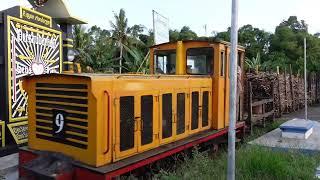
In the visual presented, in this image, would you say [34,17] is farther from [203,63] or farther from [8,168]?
[203,63]

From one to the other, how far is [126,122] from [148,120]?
598 millimetres

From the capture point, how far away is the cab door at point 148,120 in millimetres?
5621

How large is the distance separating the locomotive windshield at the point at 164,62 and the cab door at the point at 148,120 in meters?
2.27

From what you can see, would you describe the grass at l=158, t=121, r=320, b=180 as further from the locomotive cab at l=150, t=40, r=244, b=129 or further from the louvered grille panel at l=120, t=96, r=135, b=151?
the locomotive cab at l=150, t=40, r=244, b=129

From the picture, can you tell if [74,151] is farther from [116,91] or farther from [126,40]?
[126,40]

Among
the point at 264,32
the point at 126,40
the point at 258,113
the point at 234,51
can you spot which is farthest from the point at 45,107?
the point at 264,32

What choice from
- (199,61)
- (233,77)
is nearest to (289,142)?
(199,61)

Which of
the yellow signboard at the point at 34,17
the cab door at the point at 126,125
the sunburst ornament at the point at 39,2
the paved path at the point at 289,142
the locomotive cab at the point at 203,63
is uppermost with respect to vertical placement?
the sunburst ornament at the point at 39,2

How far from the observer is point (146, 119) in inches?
228

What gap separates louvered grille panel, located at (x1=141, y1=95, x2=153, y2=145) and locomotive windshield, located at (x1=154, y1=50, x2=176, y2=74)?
242 cm

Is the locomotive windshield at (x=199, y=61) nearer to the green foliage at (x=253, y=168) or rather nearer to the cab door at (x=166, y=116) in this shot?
the cab door at (x=166, y=116)

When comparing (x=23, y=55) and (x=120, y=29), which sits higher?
(x=120, y=29)

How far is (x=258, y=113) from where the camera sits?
1193cm

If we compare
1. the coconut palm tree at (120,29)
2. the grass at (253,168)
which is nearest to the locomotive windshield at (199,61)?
the grass at (253,168)
